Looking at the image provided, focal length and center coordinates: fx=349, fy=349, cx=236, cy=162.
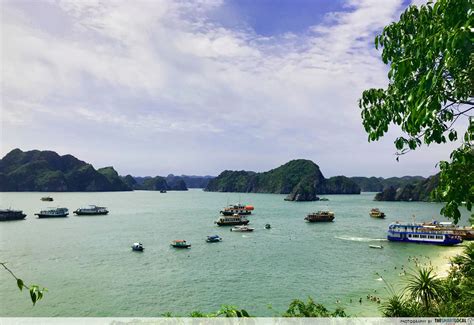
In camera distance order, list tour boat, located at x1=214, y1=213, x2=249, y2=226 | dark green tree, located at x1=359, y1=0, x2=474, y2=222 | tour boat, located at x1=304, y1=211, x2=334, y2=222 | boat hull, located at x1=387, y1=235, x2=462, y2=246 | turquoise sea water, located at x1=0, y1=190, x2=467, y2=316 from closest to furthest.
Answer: dark green tree, located at x1=359, y1=0, x2=474, y2=222 < turquoise sea water, located at x1=0, y1=190, x2=467, y2=316 < boat hull, located at x1=387, y1=235, x2=462, y2=246 < tour boat, located at x1=214, y1=213, x2=249, y2=226 < tour boat, located at x1=304, y1=211, x2=334, y2=222

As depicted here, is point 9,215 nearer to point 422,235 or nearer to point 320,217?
point 320,217

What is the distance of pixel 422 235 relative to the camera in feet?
187

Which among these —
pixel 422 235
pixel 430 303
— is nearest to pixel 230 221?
pixel 422 235

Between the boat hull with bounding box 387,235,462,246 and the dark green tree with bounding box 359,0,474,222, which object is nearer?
the dark green tree with bounding box 359,0,474,222

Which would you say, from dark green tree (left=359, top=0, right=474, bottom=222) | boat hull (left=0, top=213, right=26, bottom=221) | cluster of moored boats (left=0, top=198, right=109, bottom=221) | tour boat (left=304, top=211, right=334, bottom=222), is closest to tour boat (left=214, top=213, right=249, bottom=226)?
tour boat (left=304, top=211, right=334, bottom=222)

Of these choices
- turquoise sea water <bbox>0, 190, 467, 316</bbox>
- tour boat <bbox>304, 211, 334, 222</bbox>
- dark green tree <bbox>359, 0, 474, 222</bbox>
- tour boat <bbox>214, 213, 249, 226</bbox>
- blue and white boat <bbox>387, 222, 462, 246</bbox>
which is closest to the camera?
dark green tree <bbox>359, 0, 474, 222</bbox>

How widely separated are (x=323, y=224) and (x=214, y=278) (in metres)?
49.9

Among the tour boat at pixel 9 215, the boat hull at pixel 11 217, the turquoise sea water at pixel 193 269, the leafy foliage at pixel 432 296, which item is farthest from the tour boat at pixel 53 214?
the leafy foliage at pixel 432 296

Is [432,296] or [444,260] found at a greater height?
[432,296]

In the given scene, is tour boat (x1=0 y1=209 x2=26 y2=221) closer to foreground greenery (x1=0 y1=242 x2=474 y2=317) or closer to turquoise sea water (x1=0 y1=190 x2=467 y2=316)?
turquoise sea water (x1=0 y1=190 x2=467 y2=316)

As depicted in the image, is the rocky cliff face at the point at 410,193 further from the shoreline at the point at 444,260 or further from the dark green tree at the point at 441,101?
the dark green tree at the point at 441,101

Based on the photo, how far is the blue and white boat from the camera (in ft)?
179

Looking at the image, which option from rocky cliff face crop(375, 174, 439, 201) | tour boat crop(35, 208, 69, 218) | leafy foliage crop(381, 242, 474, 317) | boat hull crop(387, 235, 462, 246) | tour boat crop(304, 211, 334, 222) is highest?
rocky cliff face crop(375, 174, 439, 201)

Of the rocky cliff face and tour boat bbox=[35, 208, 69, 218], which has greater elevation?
the rocky cliff face
